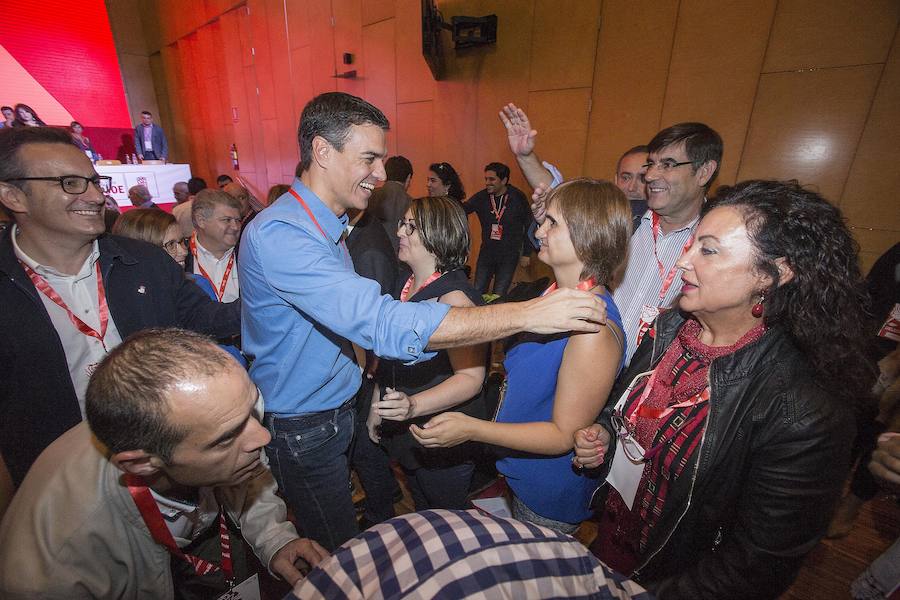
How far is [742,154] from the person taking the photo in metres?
3.94

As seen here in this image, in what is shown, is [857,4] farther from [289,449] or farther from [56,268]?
[56,268]

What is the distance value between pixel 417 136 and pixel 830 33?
5.41 metres

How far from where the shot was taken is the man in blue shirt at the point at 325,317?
126 cm

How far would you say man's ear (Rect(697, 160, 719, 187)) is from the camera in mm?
2369

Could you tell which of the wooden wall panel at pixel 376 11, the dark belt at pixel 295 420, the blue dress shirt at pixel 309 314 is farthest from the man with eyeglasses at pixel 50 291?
the wooden wall panel at pixel 376 11

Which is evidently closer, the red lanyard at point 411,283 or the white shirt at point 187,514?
the white shirt at point 187,514

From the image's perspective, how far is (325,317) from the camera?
1338 mm

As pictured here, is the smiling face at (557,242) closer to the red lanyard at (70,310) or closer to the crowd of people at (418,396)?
the crowd of people at (418,396)

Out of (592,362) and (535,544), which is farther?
(592,362)

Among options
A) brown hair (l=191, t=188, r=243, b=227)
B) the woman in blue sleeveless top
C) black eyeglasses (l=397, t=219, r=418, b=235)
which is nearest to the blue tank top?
the woman in blue sleeveless top

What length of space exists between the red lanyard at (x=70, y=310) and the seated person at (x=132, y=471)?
0.73 metres

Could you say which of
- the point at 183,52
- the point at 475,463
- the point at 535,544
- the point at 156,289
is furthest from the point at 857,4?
the point at 183,52

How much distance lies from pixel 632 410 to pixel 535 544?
0.93 meters

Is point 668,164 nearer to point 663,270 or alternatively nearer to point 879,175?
point 663,270
